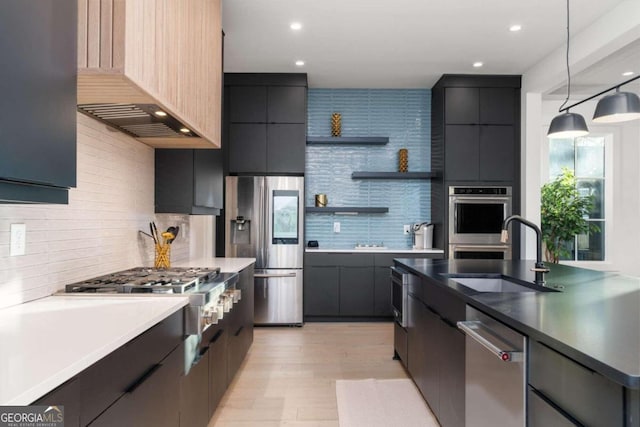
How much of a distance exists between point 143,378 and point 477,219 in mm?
4070

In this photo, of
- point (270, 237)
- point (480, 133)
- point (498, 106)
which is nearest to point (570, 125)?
point (480, 133)

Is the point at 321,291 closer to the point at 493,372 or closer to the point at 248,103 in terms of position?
the point at 248,103

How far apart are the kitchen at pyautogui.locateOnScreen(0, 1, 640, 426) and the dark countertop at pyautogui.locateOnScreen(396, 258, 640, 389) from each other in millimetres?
1843

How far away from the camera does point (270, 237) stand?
4.37 m

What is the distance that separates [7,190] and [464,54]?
161 inches

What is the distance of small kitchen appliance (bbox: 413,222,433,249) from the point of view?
4.73 m

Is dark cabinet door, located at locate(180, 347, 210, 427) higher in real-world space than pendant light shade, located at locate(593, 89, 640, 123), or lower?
lower

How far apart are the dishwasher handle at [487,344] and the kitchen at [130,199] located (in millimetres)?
1793

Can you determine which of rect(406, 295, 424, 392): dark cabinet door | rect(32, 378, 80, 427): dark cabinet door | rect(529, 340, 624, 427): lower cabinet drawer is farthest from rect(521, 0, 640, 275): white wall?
rect(32, 378, 80, 427): dark cabinet door

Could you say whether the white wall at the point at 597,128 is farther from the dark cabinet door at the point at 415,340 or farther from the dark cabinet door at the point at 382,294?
the dark cabinet door at the point at 415,340

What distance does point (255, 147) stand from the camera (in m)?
4.52

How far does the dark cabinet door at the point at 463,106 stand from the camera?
14.9 ft

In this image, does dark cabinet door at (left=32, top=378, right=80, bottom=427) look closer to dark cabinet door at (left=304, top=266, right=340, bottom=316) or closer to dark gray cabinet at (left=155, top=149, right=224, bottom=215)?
dark gray cabinet at (left=155, top=149, right=224, bottom=215)

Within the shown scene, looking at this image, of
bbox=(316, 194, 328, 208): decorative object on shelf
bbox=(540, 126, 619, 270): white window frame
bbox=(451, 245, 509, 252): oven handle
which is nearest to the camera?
bbox=(451, 245, 509, 252): oven handle
